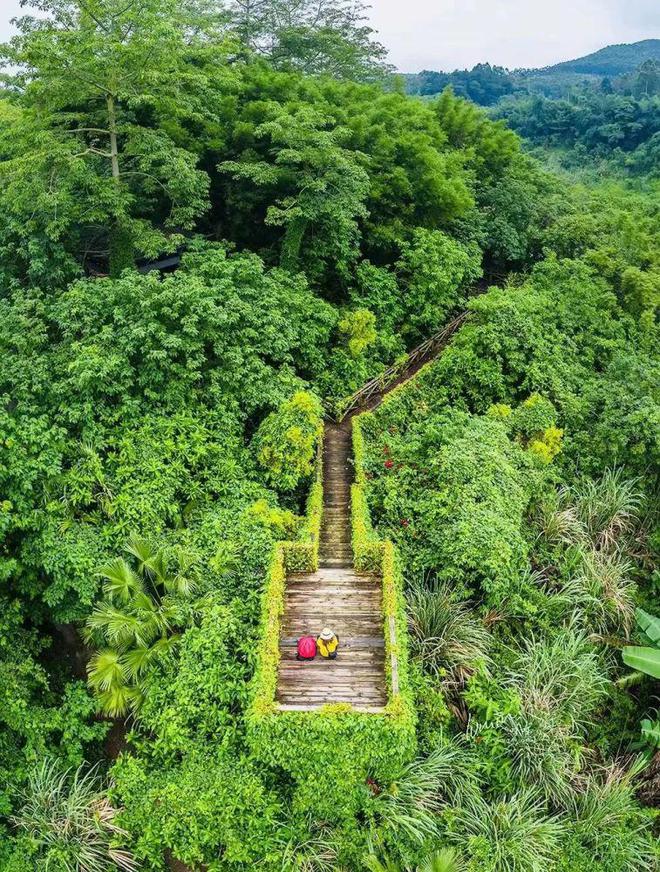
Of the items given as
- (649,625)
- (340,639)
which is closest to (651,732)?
(649,625)

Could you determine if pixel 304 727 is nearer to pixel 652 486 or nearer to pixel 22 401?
pixel 22 401

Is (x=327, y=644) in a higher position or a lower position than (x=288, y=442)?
lower

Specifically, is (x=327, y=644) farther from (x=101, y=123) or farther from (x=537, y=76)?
(x=537, y=76)

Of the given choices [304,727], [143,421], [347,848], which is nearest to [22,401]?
[143,421]

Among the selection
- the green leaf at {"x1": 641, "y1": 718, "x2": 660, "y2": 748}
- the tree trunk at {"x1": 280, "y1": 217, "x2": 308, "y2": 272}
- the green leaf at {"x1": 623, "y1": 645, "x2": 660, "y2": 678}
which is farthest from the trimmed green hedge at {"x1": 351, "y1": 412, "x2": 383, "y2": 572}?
the green leaf at {"x1": 641, "y1": 718, "x2": 660, "y2": 748}

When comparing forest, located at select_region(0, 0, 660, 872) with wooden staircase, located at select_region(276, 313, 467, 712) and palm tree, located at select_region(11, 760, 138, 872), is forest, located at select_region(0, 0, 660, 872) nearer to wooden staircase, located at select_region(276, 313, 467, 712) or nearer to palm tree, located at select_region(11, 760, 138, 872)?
palm tree, located at select_region(11, 760, 138, 872)
